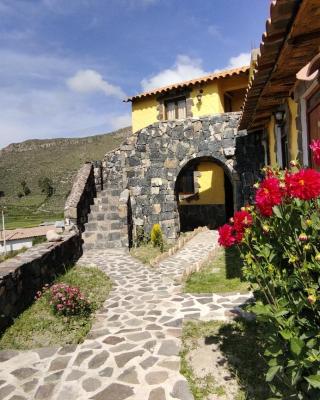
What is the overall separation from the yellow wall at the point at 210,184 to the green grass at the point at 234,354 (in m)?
12.1

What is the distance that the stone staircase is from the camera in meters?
11.9

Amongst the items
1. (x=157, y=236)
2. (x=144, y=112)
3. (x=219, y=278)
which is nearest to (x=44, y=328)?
(x=219, y=278)

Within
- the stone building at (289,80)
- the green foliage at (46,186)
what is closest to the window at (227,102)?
the stone building at (289,80)

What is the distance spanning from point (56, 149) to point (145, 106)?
7075cm

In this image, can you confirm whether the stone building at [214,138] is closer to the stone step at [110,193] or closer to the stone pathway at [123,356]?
the stone step at [110,193]

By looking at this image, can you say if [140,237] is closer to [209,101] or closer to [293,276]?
[209,101]

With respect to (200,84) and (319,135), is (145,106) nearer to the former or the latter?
(200,84)

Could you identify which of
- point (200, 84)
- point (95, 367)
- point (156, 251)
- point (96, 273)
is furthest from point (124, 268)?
point (200, 84)

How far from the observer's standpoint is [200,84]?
1631 cm

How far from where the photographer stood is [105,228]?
12.2 m

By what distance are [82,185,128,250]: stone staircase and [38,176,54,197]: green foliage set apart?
55313 mm

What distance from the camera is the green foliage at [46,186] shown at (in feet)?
213

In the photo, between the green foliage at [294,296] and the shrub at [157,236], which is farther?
the shrub at [157,236]

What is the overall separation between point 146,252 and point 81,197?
129 inches
